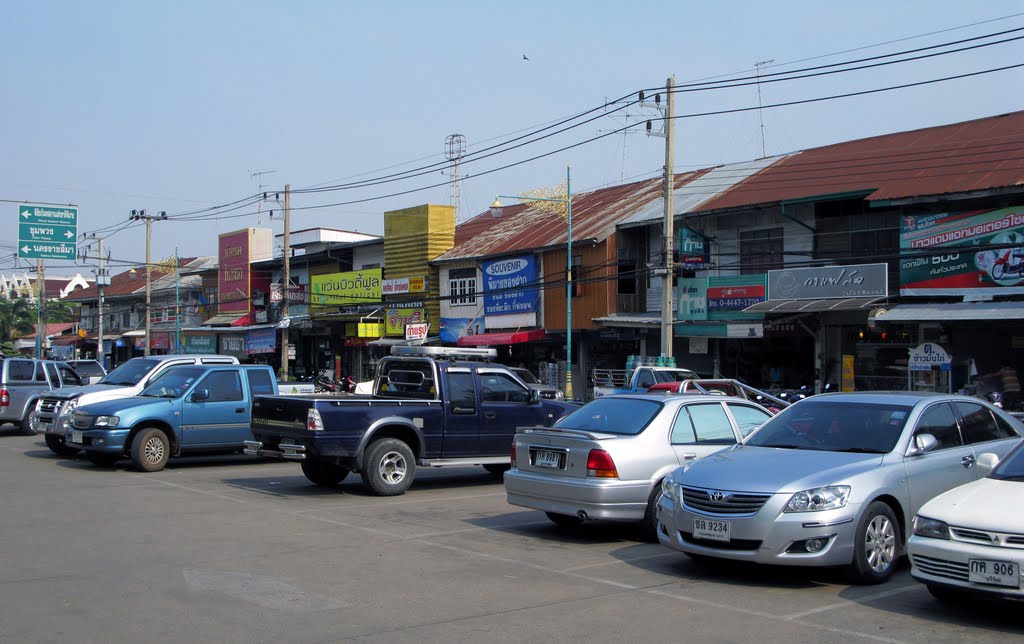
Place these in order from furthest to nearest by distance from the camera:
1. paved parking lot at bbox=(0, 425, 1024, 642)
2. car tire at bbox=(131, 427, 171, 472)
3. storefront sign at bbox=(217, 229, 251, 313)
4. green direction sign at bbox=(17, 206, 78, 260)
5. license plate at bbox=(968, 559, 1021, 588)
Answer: storefront sign at bbox=(217, 229, 251, 313) < green direction sign at bbox=(17, 206, 78, 260) < car tire at bbox=(131, 427, 171, 472) < paved parking lot at bbox=(0, 425, 1024, 642) < license plate at bbox=(968, 559, 1021, 588)

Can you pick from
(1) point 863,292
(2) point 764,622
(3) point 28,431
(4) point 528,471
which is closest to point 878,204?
(1) point 863,292

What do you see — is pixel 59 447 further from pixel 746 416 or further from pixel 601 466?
pixel 746 416

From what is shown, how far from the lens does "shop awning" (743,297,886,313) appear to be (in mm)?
23562

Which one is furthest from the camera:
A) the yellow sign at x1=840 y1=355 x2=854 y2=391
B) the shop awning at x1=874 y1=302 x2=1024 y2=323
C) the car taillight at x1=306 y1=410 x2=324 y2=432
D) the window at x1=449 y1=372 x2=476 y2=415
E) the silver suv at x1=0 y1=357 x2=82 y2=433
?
the yellow sign at x1=840 y1=355 x2=854 y2=391

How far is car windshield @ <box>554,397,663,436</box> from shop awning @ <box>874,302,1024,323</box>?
44.6 ft

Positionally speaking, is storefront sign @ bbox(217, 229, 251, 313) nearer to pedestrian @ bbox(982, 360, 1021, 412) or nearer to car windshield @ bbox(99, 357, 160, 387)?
car windshield @ bbox(99, 357, 160, 387)

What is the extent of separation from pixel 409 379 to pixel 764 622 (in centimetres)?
874

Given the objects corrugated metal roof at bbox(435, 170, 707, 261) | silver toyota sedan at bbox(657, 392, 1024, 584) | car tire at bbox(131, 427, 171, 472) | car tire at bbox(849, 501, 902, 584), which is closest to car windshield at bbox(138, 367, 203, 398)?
car tire at bbox(131, 427, 171, 472)

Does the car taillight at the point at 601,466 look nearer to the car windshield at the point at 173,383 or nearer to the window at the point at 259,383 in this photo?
the window at the point at 259,383

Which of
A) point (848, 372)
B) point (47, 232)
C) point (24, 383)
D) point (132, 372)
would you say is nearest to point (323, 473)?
point (132, 372)

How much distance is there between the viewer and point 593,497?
9.37 meters

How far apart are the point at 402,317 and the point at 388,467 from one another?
27.6 m

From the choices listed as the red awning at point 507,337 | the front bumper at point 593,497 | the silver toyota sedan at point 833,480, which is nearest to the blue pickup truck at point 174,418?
the front bumper at point 593,497

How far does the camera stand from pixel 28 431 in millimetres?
23875
